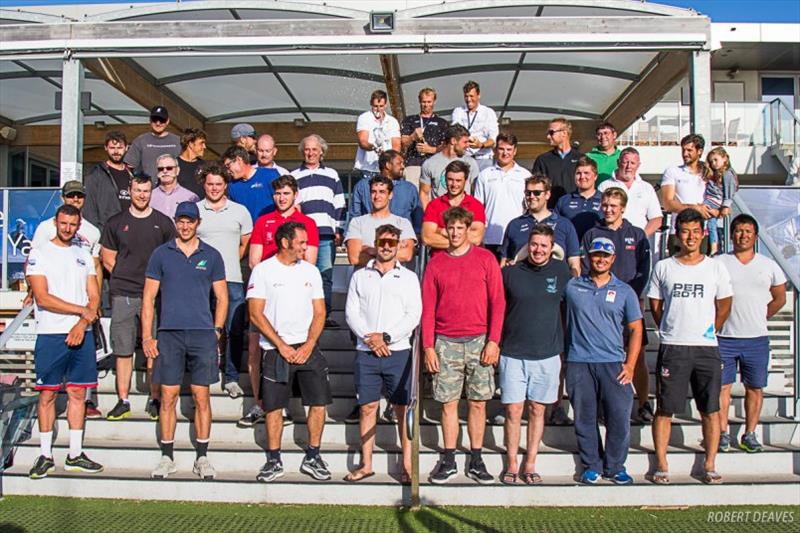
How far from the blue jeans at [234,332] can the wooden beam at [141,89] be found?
3.67 meters

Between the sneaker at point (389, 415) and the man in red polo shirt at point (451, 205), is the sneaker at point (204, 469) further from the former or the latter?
the man in red polo shirt at point (451, 205)

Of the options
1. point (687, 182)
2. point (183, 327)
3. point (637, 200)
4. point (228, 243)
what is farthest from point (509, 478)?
point (687, 182)

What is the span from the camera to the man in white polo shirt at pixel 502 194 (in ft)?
22.8

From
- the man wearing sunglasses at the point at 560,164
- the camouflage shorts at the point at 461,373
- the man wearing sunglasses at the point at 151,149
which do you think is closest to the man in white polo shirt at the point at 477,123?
the man wearing sunglasses at the point at 560,164

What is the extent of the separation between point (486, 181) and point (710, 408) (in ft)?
9.30

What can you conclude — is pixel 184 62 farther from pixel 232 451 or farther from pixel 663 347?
pixel 663 347

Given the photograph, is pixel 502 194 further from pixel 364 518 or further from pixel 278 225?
pixel 364 518

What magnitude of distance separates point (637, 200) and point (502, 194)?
4.12 feet

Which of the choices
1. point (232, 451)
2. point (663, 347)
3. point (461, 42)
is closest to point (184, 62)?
point (461, 42)

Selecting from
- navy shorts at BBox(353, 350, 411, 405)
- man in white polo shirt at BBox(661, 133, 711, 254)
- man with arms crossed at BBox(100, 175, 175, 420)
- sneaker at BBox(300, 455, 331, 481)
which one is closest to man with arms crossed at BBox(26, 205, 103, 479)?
man with arms crossed at BBox(100, 175, 175, 420)

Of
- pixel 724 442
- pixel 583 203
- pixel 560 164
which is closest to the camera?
pixel 724 442

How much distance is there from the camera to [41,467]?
18.9 feet

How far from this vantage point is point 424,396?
6.48 metres

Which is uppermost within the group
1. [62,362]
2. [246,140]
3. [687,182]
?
[246,140]
